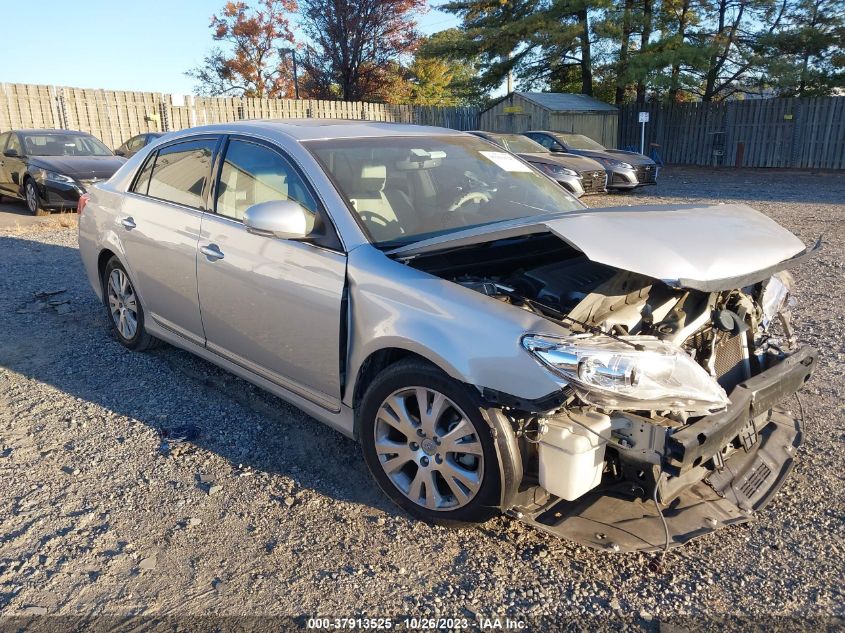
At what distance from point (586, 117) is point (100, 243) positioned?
893 inches

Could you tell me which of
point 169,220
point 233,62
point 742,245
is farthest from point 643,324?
point 233,62

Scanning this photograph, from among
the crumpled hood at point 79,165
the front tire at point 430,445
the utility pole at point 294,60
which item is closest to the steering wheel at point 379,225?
the front tire at point 430,445

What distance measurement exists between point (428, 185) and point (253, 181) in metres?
1.02

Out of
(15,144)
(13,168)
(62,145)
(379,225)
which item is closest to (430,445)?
(379,225)

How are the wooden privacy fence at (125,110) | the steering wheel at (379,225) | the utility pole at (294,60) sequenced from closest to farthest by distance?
the steering wheel at (379,225)
the wooden privacy fence at (125,110)
the utility pole at (294,60)

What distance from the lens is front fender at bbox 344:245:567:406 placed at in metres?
2.53

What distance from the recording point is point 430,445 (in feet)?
9.40

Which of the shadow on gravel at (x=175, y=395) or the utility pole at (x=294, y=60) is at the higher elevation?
the utility pole at (x=294, y=60)

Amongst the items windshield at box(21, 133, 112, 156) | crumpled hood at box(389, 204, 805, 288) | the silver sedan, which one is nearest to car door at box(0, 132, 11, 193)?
windshield at box(21, 133, 112, 156)

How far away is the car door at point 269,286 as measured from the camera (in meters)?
3.26

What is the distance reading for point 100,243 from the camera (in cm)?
522

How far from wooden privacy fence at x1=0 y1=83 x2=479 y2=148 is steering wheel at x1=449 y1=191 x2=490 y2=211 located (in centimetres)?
1395

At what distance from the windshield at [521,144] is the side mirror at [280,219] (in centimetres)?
1250

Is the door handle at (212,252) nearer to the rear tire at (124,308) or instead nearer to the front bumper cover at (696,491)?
the rear tire at (124,308)
